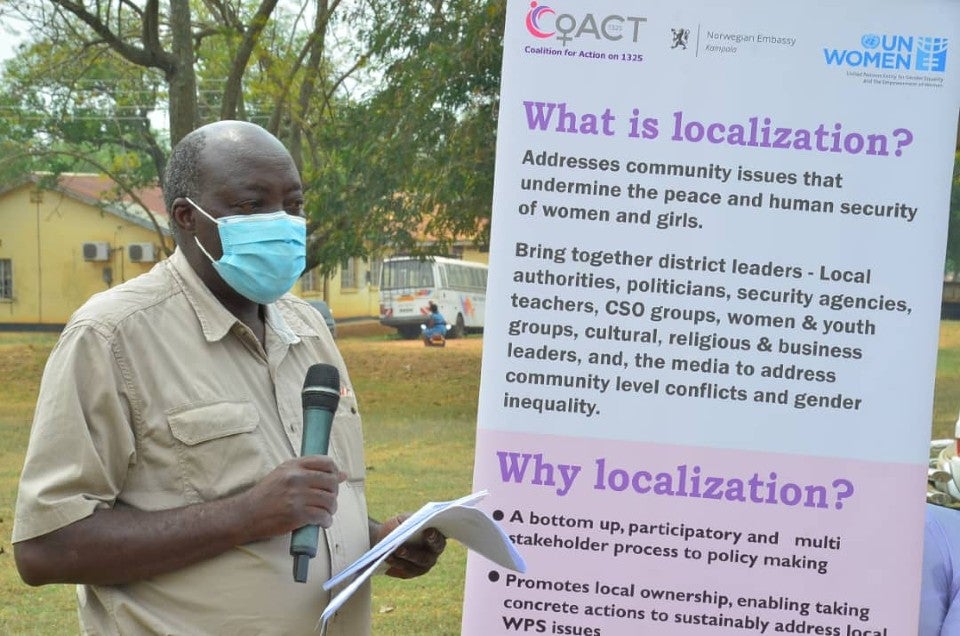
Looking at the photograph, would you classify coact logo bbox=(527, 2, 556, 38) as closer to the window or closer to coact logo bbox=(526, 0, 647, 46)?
coact logo bbox=(526, 0, 647, 46)

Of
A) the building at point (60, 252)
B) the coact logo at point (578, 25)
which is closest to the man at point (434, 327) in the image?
the building at point (60, 252)

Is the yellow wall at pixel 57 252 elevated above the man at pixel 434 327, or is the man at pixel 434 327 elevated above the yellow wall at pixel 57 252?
the yellow wall at pixel 57 252

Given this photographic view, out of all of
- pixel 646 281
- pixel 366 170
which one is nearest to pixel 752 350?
pixel 646 281

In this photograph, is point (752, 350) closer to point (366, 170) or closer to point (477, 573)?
point (477, 573)

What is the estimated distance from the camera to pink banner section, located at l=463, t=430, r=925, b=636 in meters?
Answer: 2.77

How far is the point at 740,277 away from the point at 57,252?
40181 mm

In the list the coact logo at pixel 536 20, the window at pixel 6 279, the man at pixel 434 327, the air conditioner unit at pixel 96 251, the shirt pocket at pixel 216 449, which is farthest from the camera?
the window at pixel 6 279

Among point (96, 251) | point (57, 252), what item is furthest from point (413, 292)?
point (57, 252)

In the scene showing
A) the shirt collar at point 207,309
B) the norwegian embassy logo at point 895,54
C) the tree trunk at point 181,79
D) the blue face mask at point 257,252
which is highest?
the tree trunk at point 181,79

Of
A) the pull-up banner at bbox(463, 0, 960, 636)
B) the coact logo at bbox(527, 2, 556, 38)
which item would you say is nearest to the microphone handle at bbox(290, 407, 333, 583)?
the pull-up banner at bbox(463, 0, 960, 636)

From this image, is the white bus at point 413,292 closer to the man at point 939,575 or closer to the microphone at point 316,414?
the man at point 939,575

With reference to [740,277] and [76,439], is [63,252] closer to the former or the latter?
[740,277]

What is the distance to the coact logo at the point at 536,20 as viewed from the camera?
2.74 metres

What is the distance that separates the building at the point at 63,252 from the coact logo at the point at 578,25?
Answer: 3823cm
